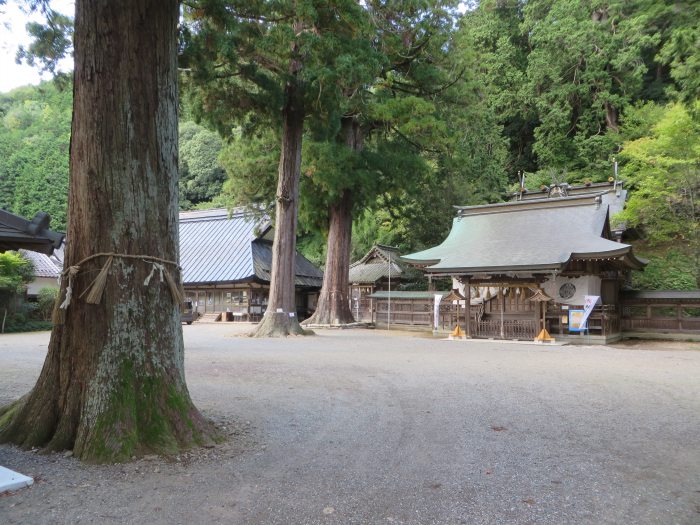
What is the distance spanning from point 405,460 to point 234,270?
24.0 m

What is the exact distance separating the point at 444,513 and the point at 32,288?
26205 mm

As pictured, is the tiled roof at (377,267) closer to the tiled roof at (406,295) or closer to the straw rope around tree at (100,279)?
the tiled roof at (406,295)

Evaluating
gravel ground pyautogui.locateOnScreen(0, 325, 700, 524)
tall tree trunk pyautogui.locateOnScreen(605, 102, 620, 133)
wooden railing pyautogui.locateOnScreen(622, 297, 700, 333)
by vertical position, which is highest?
tall tree trunk pyautogui.locateOnScreen(605, 102, 620, 133)

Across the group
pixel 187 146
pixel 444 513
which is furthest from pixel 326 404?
pixel 187 146

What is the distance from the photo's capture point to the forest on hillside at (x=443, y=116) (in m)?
12.8

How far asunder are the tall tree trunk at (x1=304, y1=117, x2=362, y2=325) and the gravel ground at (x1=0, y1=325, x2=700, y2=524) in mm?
13463

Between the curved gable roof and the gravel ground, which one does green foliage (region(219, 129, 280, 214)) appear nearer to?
the curved gable roof

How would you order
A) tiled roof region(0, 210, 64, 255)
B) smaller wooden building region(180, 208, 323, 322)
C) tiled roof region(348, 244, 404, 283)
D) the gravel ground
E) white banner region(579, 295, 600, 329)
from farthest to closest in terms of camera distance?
smaller wooden building region(180, 208, 323, 322) → tiled roof region(348, 244, 404, 283) → white banner region(579, 295, 600, 329) → tiled roof region(0, 210, 64, 255) → the gravel ground

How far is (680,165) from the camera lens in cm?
1688

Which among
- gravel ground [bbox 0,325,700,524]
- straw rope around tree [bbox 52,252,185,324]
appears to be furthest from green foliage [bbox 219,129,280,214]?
straw rope around tree [bbox 52,252,185,324]

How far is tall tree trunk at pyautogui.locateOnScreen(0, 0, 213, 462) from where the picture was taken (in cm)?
381

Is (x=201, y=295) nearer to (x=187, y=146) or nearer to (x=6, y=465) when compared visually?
(x=187, y=146)

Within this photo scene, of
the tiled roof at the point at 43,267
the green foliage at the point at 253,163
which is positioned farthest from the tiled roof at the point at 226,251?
the tiled roof at the point at 43,267

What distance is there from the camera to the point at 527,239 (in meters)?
17.9
